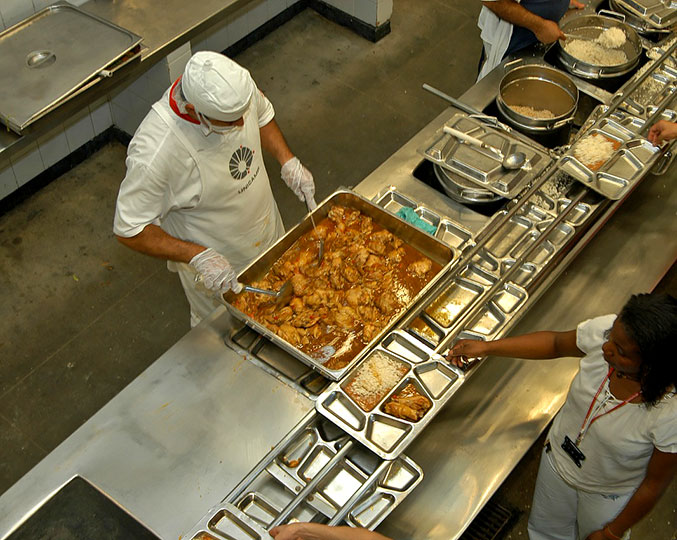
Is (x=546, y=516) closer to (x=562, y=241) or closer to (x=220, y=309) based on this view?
(x=562, y=241)

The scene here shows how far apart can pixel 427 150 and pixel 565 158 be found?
62 cm

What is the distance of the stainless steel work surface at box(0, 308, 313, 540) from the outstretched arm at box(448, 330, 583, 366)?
597 mm

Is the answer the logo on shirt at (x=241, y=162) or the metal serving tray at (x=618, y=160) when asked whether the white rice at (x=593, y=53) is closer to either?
the metal serving tray at (x=618, y=160)

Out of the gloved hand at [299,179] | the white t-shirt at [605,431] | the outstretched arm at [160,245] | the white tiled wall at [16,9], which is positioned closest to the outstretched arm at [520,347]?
the white t-shirt at [605,431]

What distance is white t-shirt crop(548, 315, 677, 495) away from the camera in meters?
2.14

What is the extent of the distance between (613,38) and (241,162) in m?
2.24

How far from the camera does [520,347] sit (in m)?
2.48

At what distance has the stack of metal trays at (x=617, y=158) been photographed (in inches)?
121

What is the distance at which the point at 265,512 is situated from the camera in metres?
2.30

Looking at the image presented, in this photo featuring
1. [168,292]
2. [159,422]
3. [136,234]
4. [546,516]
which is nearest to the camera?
[159,422]

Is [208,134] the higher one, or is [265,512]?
[208,134]

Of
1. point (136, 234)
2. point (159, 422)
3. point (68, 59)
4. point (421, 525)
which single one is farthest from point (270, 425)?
point (68, 59)

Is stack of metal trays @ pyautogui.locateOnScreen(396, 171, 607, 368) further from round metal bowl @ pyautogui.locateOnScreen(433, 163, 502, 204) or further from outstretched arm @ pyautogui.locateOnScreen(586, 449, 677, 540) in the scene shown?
outstretched arm @ pyautogui.locateOnScreen(586, 449, 677, 540)

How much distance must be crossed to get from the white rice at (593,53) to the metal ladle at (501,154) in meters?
0.96
